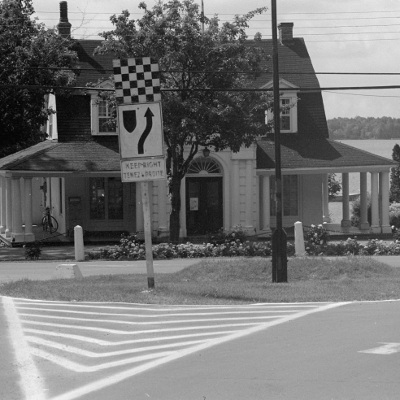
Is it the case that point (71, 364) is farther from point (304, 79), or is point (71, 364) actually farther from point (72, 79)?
point (304, 79)

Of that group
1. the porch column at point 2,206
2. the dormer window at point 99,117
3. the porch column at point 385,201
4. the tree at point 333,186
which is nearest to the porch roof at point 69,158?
the dormer window at point 99,117

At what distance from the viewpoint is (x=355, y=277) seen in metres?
19.3

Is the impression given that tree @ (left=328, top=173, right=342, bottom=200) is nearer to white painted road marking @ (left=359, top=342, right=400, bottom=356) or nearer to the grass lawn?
the grass lawn

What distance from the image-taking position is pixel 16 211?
113ft

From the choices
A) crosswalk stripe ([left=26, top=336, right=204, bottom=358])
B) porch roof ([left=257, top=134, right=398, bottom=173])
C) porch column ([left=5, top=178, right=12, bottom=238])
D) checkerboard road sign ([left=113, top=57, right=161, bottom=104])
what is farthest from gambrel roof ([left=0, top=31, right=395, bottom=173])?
crosswalk stripe ([left=26, top=336, right=204, bottom=358])

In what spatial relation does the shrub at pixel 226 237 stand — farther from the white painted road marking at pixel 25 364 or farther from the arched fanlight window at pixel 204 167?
the white painted road marking at pixel 25 364

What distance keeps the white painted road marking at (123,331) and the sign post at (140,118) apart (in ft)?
8.32

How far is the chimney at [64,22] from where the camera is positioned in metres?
41.2

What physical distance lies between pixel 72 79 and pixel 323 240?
11936mm

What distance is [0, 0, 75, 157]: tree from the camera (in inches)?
1297

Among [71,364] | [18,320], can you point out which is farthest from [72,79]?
[71,364]

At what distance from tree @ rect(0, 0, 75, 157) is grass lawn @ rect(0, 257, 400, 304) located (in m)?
14.5

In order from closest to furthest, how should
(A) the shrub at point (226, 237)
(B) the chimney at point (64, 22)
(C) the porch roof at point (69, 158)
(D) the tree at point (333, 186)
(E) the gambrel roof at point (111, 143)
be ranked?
(A) the shrub at point (226, 237) < (C) the porch roof at point (69, 158) < (E) the gambrel roof at point (111, 143) < (B) the chimney at point (64, 22) < (D) the tree at point (333, 186)

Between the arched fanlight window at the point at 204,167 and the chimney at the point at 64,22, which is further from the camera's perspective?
the chimney at the point at 64,22
